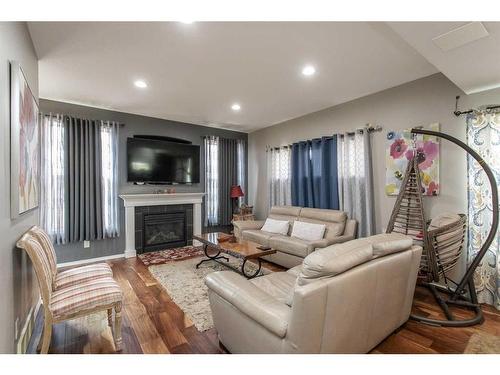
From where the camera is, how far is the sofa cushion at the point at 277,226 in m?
4.34

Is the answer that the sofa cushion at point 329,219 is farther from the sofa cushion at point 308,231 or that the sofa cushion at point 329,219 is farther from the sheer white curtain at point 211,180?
the sheer white curtain at point 211,180

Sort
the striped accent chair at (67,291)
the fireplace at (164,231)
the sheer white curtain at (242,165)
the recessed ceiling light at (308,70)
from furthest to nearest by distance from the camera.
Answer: the sheer white curtain at (242,165)
the fireplace at (164,231)
the recessed ceiling light at (308,70)
the striped accent chair at (67,291)

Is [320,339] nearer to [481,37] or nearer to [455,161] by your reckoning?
[481,37]

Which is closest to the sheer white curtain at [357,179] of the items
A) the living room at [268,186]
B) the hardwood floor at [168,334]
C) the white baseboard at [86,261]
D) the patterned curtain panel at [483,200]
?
the living room at [268,186]

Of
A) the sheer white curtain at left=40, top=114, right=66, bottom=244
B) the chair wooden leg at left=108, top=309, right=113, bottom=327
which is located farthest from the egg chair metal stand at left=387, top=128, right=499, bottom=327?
the sheer white curtain at left=40, top=114, right=66, bottom=244

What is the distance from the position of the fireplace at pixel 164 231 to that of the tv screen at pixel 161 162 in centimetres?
71

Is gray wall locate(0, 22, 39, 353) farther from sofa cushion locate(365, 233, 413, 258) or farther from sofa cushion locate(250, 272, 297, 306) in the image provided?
sofa cushion locate(365, 233, 413, 258)

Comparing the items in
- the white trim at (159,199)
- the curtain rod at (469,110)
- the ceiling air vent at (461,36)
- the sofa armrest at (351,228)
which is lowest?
the sofa armrest at (351,228)

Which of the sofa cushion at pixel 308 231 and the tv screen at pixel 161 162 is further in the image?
the tv screen at pixel 161 162

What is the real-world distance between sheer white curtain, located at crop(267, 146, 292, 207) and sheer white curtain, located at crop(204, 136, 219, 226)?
3.92 ft

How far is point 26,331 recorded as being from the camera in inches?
74.3

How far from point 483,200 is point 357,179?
1.49 metres

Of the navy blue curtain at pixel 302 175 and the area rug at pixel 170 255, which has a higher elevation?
the navy blue curtain at pixel 302 175

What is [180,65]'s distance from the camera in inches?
107
